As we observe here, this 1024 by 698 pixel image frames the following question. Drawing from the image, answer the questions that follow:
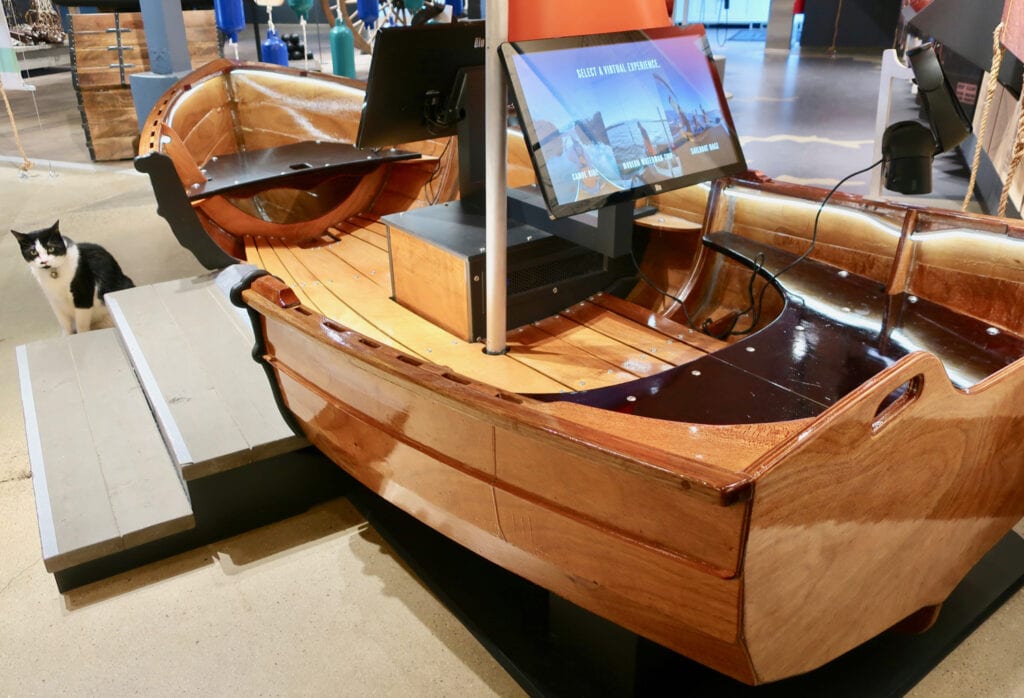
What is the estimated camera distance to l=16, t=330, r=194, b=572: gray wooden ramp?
6.93ft

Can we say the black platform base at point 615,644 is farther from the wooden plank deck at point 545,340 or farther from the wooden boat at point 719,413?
the wooden plank deck at point 545,340

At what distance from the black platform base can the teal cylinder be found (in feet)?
19.3

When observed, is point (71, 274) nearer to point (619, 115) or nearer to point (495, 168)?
point (495, 168)

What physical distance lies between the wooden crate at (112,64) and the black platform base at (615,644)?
5373mm

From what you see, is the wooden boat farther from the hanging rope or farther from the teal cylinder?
the hanging rope

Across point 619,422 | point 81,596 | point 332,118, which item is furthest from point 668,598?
point 332,118

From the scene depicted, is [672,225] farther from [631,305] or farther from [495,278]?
[495,278]

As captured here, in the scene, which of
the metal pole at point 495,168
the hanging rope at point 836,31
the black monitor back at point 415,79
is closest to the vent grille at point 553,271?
the metal pole at point 495,168

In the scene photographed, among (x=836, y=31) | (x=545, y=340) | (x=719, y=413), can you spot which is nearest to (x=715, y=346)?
(x=545, y=340)

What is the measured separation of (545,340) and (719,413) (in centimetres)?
78

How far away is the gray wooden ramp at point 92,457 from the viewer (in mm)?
2111

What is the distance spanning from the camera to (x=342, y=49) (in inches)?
278

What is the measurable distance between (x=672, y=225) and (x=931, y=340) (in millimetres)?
910

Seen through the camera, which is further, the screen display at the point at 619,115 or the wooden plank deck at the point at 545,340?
the wooden plank deck at the point at 545,340
